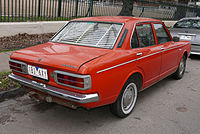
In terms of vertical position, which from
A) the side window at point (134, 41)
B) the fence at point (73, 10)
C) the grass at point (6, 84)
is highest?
the fence at point (73, 10)

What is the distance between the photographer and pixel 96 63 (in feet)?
9.30

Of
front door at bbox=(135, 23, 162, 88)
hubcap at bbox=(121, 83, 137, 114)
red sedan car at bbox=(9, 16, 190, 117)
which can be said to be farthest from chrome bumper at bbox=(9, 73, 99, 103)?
front door at bbox=(135, 23, 162, 88)

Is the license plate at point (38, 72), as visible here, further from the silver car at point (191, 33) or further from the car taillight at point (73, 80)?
the silver car at point (191, 33)

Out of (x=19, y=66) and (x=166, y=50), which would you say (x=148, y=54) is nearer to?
(x=166, y=50)

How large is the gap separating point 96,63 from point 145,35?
5.32ft

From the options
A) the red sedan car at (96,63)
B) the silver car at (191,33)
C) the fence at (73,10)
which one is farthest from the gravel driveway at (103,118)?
the fence at (73,10)

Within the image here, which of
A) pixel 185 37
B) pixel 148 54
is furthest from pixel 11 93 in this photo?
pixel 185 37

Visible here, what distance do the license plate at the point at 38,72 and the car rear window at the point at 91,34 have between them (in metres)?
0.89

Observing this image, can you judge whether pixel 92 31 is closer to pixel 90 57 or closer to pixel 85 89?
pixel 90 57

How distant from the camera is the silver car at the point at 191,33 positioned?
768cm

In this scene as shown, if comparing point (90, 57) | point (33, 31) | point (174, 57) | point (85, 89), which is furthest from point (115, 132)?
point (33, 31)

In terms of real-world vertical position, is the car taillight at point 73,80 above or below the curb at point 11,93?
above

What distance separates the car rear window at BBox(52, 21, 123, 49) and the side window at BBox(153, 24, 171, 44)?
1207 millimetres

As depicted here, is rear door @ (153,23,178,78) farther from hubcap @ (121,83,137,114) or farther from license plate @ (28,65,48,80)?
license plate @ (28,65,48,80)
